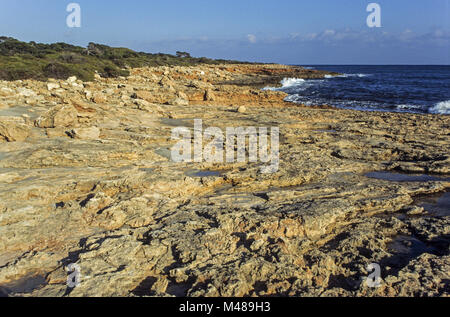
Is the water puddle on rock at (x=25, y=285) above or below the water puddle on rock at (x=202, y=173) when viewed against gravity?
below

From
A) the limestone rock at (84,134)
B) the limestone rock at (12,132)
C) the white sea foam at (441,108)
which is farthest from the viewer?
the white sea foam at (441,108)

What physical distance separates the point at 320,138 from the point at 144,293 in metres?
8.39

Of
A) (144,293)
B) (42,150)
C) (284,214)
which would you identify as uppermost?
(42,150)

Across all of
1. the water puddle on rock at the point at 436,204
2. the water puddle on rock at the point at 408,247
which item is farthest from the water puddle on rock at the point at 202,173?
the water puddle on rock at the point at 436,204

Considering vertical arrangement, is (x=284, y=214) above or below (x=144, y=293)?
above

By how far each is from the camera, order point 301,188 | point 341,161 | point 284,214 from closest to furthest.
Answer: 1. point 284,214
2. point 301,188
3. point 341,161

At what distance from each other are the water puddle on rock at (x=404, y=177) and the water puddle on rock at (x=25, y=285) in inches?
262

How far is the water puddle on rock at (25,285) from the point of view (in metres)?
3.36

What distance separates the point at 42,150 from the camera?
723 cm

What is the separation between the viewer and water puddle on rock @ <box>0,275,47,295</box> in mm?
3361

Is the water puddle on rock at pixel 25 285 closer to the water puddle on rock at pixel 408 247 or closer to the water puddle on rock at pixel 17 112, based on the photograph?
the water puddle on rock at pixel 408 247

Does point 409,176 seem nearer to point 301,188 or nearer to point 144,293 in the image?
point 301,188

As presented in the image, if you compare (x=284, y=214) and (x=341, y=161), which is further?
(x=341, y=161)
